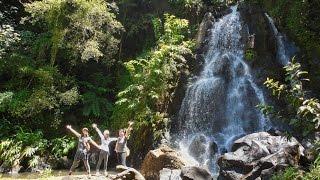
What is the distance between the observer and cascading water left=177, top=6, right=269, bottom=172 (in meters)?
16.7

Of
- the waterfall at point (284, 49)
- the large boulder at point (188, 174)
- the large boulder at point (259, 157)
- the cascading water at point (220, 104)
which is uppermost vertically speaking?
the waterfall at point (284, 49)

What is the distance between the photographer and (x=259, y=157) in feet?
38.0

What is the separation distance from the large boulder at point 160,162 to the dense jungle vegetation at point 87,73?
3.69m

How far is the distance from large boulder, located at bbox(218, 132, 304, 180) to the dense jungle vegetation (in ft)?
15.7

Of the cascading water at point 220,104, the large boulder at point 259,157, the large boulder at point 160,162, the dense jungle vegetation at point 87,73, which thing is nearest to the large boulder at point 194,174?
the large boulder at point 259,157

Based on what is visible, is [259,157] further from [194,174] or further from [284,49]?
[284,49]

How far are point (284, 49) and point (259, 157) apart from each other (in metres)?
8.60

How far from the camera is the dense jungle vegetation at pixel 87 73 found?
1734 cm

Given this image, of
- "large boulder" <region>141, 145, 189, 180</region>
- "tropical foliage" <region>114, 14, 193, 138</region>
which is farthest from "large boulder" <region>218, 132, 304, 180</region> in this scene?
"tropical foliage" <region>114, 14, 193, 138</region>

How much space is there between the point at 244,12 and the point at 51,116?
34.6 ft

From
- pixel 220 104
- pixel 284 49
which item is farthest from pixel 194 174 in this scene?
pixel 284 49

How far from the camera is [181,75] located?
1911 centimetres

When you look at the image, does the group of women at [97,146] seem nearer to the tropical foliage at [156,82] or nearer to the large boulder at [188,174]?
the large boulder at [188,174]

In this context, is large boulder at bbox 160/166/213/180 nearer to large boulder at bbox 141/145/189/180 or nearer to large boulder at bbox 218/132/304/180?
large boulder at bbox 218/132/304/180
